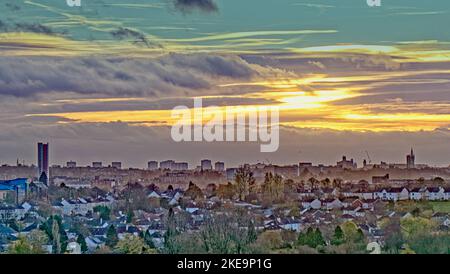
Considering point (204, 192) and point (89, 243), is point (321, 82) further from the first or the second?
point (89, 243)

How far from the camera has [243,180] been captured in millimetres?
5273

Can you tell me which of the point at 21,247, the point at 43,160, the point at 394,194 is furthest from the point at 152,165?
the point at 394,194

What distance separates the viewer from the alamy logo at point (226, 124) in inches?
201

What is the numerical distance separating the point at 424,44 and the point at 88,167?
2.02m

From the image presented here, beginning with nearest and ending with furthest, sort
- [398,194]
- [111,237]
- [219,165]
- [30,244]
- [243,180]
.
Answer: [30,244] → [111,237] → [219,165] → [243,180] → [398,194]

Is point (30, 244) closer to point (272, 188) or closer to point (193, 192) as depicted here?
point (193, 192)

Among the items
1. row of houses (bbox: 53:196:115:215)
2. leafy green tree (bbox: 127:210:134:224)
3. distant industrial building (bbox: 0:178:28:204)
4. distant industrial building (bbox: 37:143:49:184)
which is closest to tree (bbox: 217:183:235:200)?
leafy green tree (bbox: 127:210:134:224)

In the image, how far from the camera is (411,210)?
17.4 feet

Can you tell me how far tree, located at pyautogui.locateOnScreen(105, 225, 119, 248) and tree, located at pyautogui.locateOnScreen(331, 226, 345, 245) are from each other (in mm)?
1157

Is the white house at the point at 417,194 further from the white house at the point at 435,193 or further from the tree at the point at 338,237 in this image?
the tree at the point at 338,237

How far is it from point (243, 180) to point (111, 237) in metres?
0.85

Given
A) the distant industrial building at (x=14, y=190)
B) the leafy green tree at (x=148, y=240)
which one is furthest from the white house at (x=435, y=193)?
the distant industrial building at (x=14, y=190)

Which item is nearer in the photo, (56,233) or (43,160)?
(56,233)
